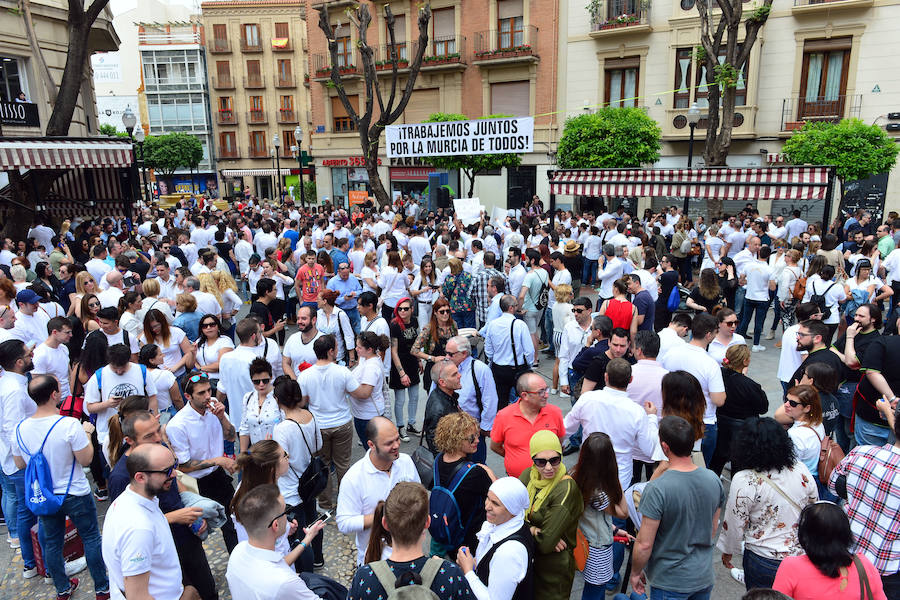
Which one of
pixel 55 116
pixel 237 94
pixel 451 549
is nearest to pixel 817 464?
pixel 451 549

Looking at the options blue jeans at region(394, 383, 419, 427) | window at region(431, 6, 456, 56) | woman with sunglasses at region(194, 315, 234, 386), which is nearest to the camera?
woman with sunglasses at region(194, 315, 234, 386)

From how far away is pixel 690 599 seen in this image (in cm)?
316

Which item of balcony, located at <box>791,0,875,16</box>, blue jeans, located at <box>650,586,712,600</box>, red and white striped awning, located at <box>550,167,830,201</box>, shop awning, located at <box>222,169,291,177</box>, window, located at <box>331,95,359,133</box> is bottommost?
blue jeans, located at <box>650,586,712,600</box>

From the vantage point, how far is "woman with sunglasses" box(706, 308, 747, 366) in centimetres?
511

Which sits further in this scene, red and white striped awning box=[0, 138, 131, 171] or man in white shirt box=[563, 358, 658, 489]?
red and white striped awning box=[0, 138, 131, 171]

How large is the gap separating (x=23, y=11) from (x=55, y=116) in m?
4.16

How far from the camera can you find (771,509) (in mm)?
3082

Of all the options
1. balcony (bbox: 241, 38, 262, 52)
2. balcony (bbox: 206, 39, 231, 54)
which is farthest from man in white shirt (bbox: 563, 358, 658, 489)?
balcony (bbox: 206, 39, 231, 54)

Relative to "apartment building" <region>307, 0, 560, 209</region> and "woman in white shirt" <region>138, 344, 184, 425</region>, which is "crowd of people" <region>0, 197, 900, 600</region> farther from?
"apartment building" <region>307, 0, 560, 209</region>

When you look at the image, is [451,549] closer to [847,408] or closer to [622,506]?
[622,506]

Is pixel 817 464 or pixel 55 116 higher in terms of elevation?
pixel 55 116

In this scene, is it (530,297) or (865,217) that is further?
(865,217)

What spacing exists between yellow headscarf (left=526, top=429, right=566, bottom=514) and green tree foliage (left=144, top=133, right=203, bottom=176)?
47.5 meters

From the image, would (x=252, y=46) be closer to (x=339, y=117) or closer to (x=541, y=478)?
(x=339, y=117)
